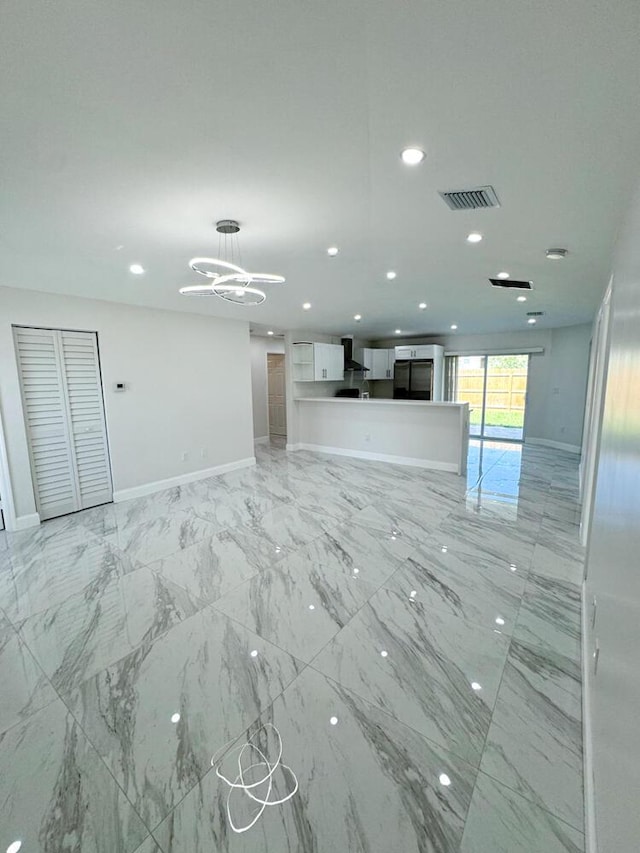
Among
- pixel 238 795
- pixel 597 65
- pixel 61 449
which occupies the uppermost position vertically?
pixel 597 65

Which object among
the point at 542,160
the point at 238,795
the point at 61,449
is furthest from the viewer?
the point at 61,449

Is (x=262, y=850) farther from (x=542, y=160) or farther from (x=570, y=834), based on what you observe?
(x=542, y=160)

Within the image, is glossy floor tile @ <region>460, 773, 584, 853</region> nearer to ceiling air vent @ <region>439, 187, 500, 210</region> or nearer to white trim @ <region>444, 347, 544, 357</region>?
ceiling air vent @ <region>439, 187, 500, 210</region>

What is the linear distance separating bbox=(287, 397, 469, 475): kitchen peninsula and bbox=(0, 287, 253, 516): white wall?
167 centimetres

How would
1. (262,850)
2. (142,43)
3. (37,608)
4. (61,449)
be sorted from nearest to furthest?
(142,43) → (262,850) → (37,608) → (61,449)

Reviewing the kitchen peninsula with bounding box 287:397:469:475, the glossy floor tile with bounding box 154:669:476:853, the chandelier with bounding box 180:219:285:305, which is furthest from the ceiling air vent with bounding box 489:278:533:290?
the glossy floor tile with bounding box 154:669:476:853

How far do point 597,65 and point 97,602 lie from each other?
12.6 feet

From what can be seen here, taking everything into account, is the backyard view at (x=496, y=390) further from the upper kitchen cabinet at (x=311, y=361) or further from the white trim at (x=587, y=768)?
the white trim at (x=587, y=768)

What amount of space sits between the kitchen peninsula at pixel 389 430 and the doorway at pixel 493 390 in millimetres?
2658

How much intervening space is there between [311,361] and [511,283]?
4.25 m

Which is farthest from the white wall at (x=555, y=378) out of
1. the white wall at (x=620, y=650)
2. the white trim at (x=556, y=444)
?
the white wall at (x=620, y=650)

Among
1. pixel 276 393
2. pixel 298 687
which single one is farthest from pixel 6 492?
pixel 276 393

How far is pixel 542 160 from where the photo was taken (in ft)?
5.53

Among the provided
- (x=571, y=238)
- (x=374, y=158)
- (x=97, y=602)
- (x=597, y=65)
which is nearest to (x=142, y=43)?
(x=374, y=158)
